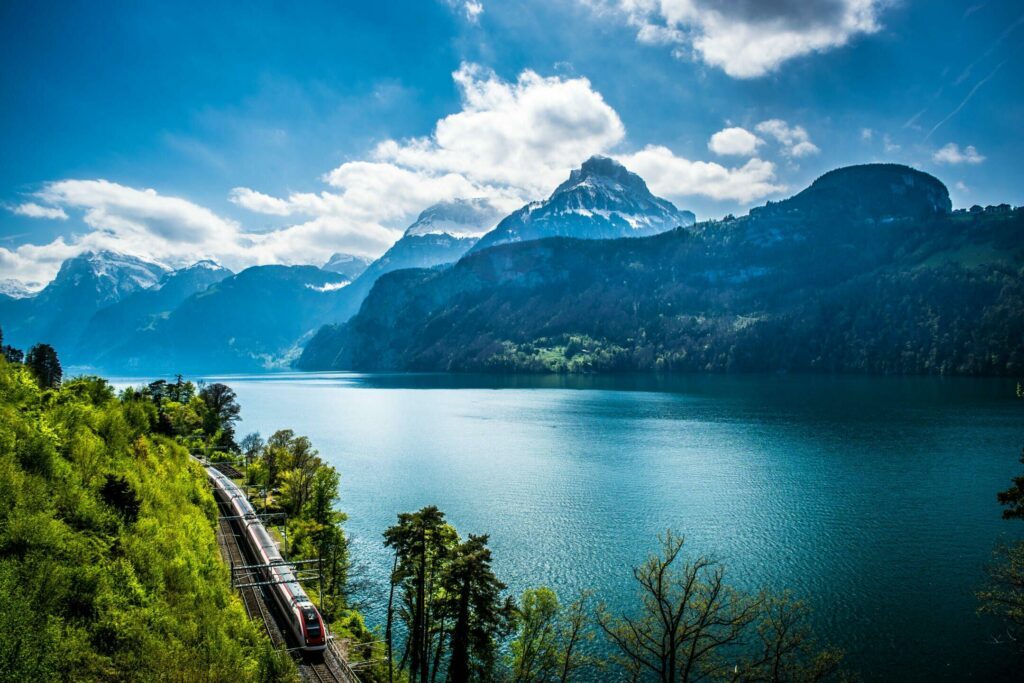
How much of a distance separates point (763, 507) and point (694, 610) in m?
37.6

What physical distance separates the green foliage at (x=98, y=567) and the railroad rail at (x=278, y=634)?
4208 mm

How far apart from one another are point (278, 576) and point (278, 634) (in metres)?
8.65

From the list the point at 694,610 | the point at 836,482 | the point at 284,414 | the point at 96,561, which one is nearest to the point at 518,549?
the point at 694,610

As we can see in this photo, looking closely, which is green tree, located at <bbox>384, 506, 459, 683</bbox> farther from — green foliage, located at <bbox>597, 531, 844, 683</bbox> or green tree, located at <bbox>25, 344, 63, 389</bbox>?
green tree, located at <bbox>25, 344, 63, 389</bbox>

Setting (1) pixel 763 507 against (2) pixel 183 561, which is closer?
(2) pixel 183 561

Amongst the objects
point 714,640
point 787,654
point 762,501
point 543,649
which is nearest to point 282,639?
point 543,649

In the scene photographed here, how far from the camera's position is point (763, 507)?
7506 cm

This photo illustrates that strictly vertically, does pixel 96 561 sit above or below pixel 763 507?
above

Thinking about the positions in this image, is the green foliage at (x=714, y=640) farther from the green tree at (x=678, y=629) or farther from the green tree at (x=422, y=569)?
the green tree at (x=422, y=569)

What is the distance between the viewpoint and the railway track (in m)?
38.4

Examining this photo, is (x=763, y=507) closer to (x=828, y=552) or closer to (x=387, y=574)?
(x=828, y=552)

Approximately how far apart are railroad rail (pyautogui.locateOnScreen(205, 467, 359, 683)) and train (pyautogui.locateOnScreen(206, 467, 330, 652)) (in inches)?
21.5

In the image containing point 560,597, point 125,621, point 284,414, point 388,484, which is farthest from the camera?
point 284,414

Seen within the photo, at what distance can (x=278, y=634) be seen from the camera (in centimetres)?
4425
